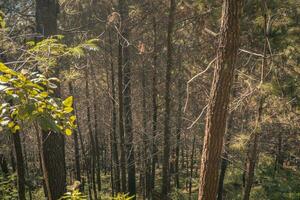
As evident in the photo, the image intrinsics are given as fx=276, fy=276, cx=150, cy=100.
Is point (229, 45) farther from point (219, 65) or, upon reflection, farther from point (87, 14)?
point (87, 14)

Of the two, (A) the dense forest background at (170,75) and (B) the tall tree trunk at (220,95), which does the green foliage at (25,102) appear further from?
(B) the tall tree trunk at (220,95)

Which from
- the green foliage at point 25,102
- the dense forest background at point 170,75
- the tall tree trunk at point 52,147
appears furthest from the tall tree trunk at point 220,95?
the tall tree trunk at point 52,147

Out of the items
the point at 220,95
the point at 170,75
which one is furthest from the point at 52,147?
the point at 170,75

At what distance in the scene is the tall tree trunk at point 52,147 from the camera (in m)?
5.60

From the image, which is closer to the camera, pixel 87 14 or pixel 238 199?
pixel 87 14

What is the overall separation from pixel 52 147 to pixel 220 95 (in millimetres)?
3724

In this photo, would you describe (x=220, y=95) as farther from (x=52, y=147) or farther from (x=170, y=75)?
(x=170, y=75)

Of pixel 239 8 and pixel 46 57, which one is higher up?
pixel 239 8

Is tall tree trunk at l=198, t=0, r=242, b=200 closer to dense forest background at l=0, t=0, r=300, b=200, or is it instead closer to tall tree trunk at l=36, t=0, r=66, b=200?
dense forest background at l=0, t=0, r=300, b=200

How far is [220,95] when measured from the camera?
3.44 meters

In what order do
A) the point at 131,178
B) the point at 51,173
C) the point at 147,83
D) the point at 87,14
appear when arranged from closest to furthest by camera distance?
the point at 51,173 → the point at 87,14 → the point at 131,178 → the point at 147,83

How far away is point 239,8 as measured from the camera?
328 centimetres

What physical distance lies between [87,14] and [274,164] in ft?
51.9

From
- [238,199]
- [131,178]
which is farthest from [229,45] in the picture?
[238,199]
